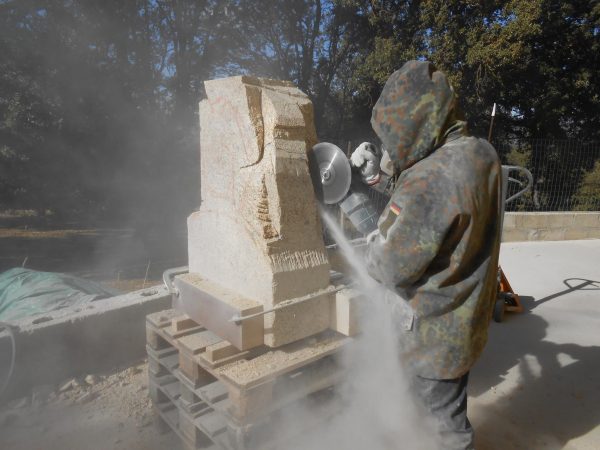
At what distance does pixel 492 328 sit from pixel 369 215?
259 cm

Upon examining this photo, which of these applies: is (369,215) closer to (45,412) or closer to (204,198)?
(204,198)

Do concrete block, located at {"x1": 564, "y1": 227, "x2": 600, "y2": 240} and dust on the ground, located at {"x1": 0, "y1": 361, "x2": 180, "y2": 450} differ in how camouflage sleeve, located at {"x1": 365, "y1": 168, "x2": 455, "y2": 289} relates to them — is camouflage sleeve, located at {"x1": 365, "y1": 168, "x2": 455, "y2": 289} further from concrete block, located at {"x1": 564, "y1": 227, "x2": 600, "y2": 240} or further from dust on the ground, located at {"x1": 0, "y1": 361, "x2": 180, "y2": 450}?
concrete block, located at {"x1": 564, "y1": 227, "x2": 600, "y2": 240}

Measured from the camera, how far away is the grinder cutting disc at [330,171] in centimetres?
220

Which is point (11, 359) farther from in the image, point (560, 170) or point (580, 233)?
point (560, 170)

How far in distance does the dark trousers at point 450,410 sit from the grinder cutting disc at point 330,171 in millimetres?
1051

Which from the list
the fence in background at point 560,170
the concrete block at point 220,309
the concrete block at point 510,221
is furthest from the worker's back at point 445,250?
the concrete block at point 510,221

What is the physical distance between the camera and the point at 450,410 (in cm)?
176

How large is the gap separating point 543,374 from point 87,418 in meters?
3.49

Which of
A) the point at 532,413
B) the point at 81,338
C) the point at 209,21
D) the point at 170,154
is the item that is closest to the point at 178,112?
the point at 170,154

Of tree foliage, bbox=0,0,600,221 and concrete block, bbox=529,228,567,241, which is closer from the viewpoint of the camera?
tree foliage, bbox=0,0,600,221

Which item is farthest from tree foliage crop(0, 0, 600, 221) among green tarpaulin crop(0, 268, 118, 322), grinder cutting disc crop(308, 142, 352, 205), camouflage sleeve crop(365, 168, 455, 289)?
camouflage sleeve crop(365, 168, 455, 289)

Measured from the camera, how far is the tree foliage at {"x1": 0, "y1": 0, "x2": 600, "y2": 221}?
23.8 ft

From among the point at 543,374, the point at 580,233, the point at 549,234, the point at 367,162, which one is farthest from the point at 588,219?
the point at 367,162

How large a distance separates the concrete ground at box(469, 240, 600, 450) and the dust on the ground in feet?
7.17
